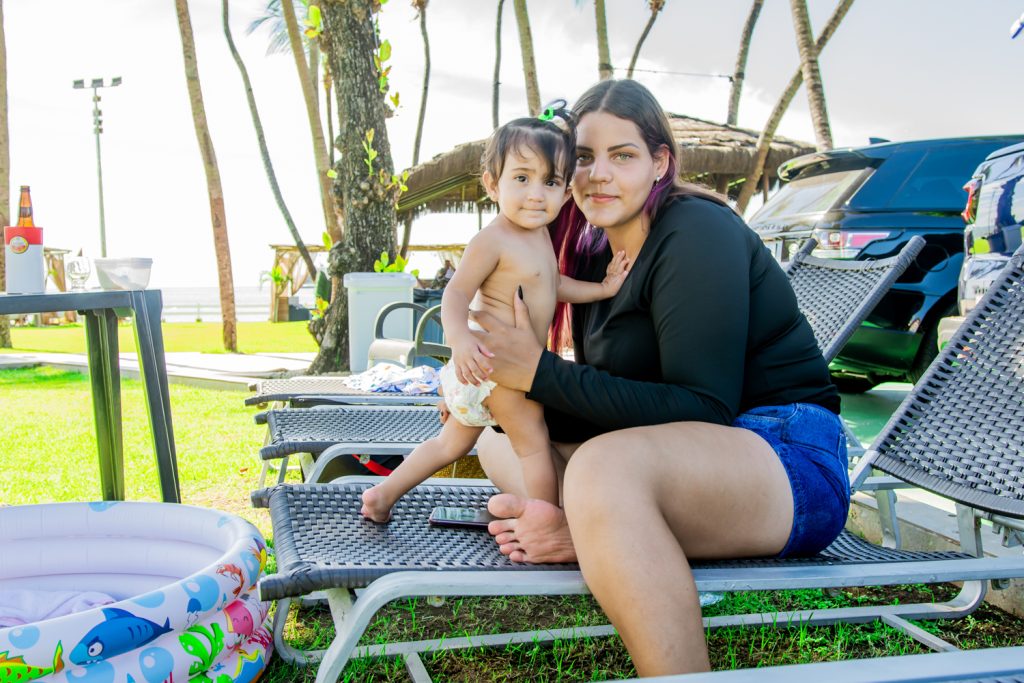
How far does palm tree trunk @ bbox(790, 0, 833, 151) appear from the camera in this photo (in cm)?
1111

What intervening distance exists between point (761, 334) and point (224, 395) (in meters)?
6.84

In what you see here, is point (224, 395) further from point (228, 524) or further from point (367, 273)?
point (228, 524)

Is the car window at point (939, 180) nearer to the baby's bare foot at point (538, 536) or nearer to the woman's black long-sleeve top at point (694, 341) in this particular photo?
the woman's black long-sleeve top at point (694, 341)

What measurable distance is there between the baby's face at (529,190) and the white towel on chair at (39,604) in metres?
1.58

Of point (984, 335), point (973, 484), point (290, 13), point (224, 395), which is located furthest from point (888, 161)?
point (290, 13)

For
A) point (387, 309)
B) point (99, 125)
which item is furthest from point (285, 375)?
point (99, 125)

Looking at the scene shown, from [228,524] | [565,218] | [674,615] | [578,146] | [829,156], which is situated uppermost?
[829,156]

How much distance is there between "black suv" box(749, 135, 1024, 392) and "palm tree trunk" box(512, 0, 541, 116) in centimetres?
828

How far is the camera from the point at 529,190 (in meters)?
2.05

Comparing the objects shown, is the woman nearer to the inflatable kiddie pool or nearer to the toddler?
the toddler

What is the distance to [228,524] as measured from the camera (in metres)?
2.23

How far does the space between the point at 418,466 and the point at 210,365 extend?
860 centimetres

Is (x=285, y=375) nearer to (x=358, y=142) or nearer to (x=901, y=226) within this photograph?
(x=358, y=142)

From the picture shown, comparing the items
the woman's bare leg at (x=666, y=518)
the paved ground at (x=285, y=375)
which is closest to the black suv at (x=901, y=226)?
the paved ground at (x=285, y=375)
